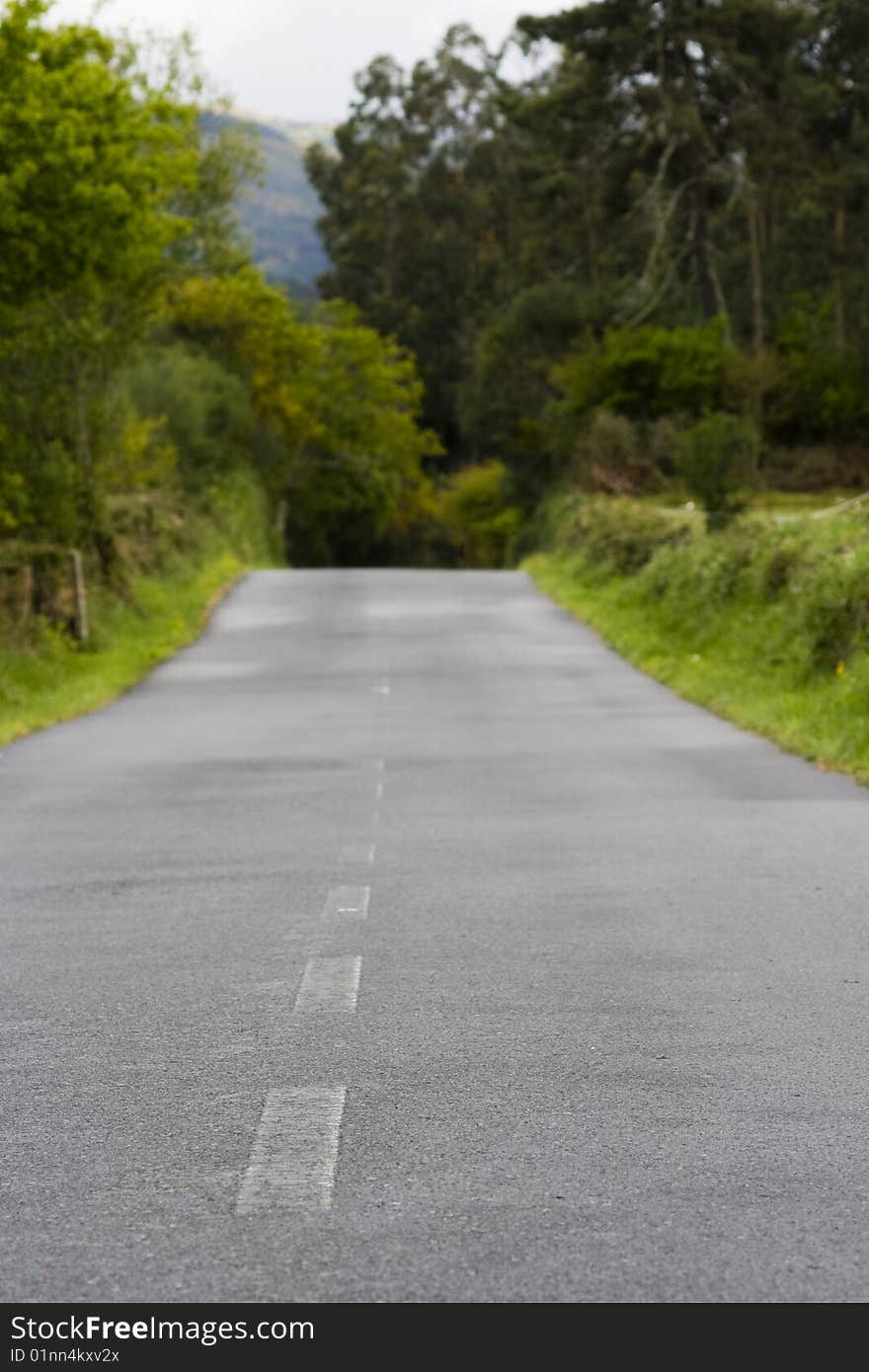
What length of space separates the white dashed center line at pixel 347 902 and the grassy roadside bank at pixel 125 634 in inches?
438

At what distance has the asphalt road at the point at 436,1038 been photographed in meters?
4.55

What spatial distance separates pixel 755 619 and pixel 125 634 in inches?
499

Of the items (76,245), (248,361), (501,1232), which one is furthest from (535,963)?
(248,361)

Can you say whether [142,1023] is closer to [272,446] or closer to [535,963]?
[535,963]

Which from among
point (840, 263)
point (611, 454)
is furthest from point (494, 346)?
point (611, 454)

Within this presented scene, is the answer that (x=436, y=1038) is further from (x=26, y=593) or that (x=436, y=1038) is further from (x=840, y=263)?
(x=840, y=263)

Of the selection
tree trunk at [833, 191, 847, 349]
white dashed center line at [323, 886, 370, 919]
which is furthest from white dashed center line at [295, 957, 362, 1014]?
tree trunk at [833, 191, 847, 349]

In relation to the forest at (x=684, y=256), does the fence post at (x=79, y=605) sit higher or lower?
lower

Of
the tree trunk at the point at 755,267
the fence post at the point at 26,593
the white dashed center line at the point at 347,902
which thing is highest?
the tree trunk at the point at 755,267

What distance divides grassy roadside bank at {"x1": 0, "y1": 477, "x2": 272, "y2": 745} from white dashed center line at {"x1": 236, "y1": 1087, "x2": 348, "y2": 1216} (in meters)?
15.2

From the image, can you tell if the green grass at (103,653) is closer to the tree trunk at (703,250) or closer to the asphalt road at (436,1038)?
the asphalt road at (436,1038)

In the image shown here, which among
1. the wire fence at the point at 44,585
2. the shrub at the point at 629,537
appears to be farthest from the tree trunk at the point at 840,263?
→ the wire fence at the point at 44,585

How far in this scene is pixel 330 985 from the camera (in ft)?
25.2

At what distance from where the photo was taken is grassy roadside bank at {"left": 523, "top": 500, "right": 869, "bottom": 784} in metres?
19.4
